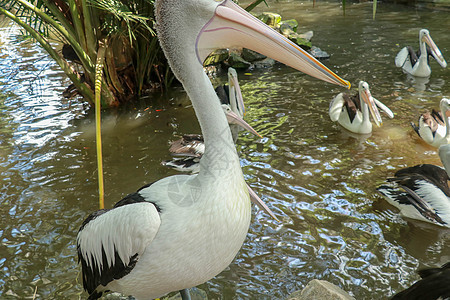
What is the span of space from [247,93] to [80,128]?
2.36 meters

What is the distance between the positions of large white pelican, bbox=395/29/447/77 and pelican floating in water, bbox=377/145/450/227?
3237 mm

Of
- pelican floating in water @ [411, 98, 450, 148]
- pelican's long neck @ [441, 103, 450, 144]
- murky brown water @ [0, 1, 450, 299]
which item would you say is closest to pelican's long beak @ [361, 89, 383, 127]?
murky brown water @ [0, 1, 450, 299]

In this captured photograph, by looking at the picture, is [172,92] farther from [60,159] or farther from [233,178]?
[233,178]

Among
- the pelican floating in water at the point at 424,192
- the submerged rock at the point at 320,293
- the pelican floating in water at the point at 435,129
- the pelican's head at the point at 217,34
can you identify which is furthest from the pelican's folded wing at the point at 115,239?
the pelican floating in water at the point at 435,129

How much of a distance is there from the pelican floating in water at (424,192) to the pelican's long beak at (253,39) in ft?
6.84

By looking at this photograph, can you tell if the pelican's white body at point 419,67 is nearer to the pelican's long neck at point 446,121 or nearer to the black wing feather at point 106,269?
the pelican's long neck at point 446,121

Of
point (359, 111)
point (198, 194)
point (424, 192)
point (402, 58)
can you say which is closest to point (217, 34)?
point (198, 194)

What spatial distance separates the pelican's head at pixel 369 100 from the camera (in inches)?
186

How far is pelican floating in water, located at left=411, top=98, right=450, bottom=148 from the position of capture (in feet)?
14.1

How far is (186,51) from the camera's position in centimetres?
171

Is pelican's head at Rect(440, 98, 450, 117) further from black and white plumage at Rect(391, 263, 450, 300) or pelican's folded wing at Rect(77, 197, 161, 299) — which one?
pelican's folded wing at Rect(77, 197, 161, 299)

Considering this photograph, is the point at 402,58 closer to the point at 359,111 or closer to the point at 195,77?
the point at 359,111

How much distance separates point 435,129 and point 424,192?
127 centimetres

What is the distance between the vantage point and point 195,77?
1.71 meters
